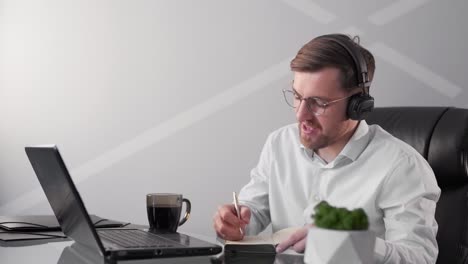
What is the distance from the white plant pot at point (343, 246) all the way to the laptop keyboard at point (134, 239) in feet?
1.31

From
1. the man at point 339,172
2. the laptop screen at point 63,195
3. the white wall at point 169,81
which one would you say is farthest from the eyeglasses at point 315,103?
the white wall at point 169,81

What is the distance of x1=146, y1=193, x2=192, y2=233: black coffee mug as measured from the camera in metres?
1.37

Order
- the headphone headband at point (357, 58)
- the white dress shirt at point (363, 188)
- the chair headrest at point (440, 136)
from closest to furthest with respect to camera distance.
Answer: the white dress shirt at point (363, 188) < the headphone headband at point (357, 58) < the chair headrest at point (440, 136)

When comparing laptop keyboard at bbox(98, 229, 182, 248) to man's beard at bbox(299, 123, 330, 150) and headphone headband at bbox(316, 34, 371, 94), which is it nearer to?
man's beard at bbox(299, 123, 330, 150)

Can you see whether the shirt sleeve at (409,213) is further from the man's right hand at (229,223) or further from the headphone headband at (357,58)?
the man's right hand at (229,223)

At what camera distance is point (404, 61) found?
221 centimetres

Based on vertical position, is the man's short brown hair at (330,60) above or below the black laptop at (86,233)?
above

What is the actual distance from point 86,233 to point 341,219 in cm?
50

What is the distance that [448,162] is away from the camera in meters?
1.59

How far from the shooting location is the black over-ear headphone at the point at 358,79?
1.46m

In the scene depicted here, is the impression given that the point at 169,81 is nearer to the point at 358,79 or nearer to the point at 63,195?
the point at 358,79

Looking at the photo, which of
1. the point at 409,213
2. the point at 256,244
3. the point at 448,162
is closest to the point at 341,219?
the point at 256,244

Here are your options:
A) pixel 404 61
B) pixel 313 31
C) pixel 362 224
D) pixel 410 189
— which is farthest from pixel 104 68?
pixel 362 224

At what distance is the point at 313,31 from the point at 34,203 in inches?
61.2
